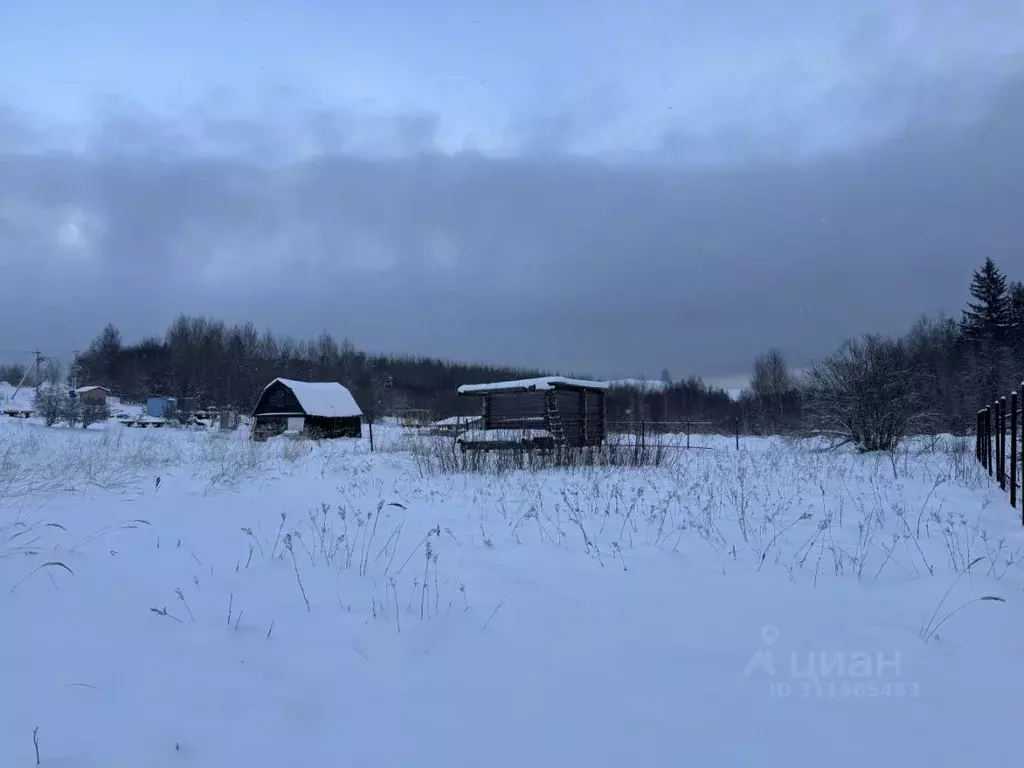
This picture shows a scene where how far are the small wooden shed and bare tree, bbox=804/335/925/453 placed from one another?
75.3 ft

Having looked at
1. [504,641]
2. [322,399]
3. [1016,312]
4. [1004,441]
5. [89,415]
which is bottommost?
[504,641]

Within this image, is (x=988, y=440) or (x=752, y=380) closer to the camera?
(x=988, y=440)

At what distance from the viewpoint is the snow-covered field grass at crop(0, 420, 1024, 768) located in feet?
7.50

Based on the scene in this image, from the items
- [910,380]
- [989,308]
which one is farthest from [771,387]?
[910,380]

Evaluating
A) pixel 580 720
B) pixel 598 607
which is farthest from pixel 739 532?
pixel 580 720

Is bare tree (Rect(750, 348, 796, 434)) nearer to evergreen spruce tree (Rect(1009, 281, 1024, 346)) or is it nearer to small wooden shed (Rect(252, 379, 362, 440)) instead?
evergreen spruce tree (Rect(1009, 281, 1024, 346))

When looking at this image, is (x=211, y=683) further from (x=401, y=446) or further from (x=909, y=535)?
(x=401, y=446)

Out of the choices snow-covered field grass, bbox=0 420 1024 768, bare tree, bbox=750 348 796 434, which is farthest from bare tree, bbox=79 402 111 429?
bare tree, bbox=750 348 796 434

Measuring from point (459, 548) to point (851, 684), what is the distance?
3245 mm

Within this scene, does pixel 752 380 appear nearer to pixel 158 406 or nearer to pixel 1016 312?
pixel 1016 312

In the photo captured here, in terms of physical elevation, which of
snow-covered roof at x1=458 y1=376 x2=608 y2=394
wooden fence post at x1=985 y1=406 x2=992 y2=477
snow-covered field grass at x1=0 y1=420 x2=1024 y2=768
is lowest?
snow-covered field grass at x1=0 y1=420 x2=1024 y2=768

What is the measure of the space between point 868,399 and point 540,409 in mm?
10075

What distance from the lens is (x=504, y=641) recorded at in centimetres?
321

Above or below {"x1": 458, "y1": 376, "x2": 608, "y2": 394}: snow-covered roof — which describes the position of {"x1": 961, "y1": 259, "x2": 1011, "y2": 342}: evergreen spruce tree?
above
